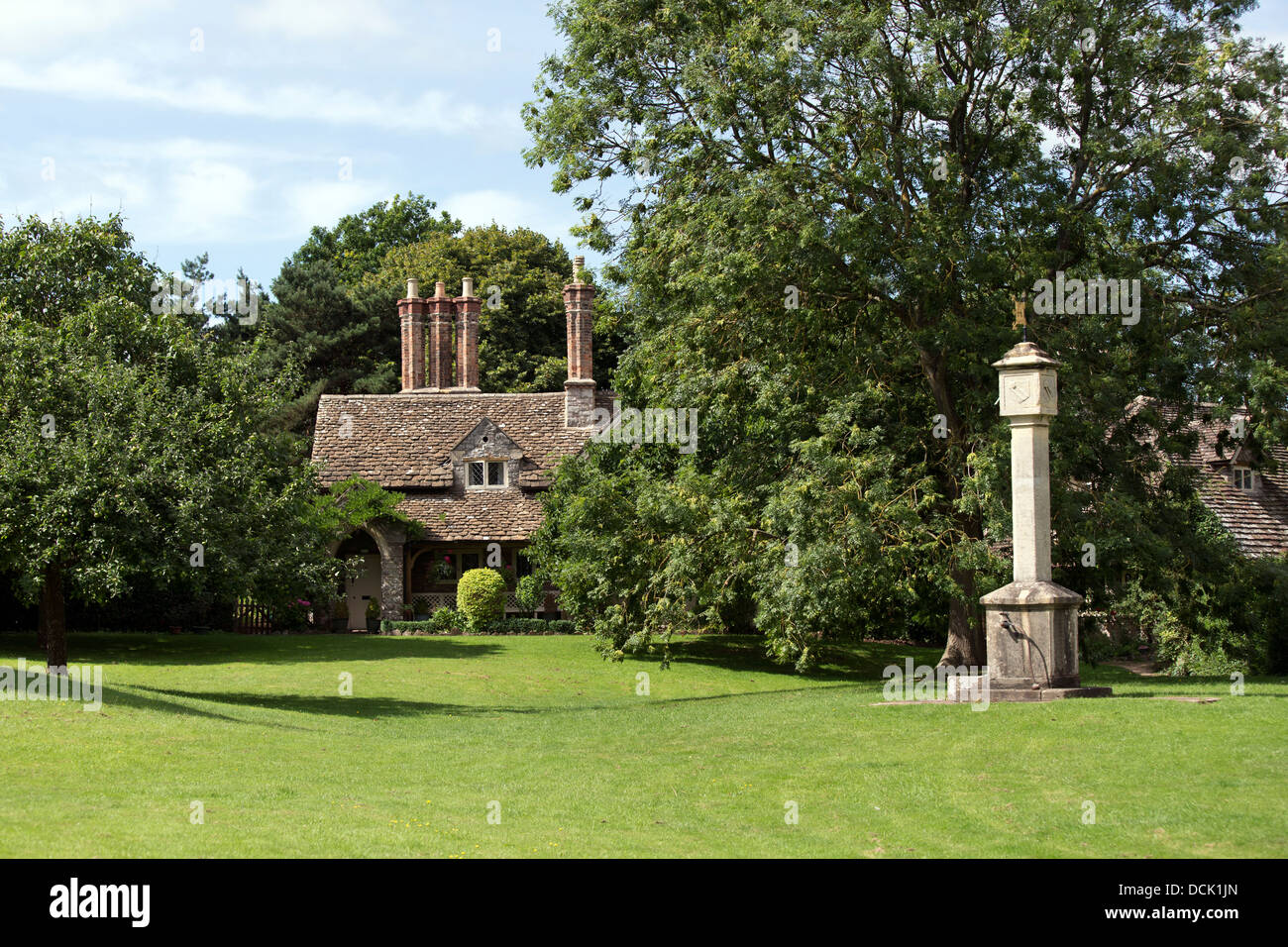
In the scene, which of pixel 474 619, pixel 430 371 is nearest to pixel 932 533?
pixel 474 619

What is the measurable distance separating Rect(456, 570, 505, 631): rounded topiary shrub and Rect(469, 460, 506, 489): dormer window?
464cm

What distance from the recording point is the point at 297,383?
27.3 m

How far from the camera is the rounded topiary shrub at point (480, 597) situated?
36.8m

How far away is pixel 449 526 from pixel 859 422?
18.7 metres

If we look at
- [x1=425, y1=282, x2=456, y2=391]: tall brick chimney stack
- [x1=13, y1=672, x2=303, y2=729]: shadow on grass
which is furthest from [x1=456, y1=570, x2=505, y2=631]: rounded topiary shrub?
[x1=13, y1=672, x2=303, y2=729]: shadow on grass

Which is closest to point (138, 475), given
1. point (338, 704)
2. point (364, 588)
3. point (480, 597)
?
point (338, 704)

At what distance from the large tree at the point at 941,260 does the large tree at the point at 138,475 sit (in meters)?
8.44

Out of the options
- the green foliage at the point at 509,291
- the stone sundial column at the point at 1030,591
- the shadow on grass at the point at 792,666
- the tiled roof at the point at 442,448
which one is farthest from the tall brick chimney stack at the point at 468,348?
the stone sundial column at the point at 1030,591

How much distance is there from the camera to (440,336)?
45.6 meters

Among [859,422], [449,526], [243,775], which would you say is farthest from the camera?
[449,526]

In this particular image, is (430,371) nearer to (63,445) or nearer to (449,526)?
(449,526)

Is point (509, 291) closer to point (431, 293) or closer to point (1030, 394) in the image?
point (431, 293)

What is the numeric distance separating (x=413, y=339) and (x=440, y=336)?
1217 millimetres

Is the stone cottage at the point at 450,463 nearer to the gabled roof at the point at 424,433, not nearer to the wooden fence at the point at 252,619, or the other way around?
the gabled roof at the point at 424,433
